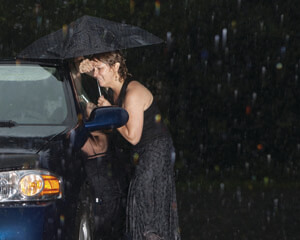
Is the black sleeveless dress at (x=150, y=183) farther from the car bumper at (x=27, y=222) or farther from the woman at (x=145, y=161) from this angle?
the car bumper at (x=27, y=222)

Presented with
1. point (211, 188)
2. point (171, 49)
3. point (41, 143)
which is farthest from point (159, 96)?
point (41, 143)

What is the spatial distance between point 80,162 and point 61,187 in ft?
2.17

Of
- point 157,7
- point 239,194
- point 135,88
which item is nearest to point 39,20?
point 157,7

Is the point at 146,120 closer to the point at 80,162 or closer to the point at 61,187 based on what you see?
the point at 80,162

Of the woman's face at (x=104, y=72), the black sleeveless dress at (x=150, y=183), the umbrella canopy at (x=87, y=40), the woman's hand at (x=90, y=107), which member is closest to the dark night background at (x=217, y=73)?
the umbrella canopy at (x=87, y=40)

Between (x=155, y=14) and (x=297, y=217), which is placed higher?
(x=155, y=14)

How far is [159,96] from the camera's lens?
13.5 meters

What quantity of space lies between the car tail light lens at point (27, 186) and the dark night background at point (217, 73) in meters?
8.55

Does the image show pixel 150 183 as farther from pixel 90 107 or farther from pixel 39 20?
pixel 39 20

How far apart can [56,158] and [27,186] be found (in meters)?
0.27

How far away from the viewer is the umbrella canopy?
5.70 metres

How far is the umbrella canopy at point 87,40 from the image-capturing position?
18.7 feet

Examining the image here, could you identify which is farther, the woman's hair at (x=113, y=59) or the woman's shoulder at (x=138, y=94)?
the woman's hair at (x=113, y=59)

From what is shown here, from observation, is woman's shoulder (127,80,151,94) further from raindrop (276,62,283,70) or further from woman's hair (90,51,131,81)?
raindrop (276,62,283,70)
